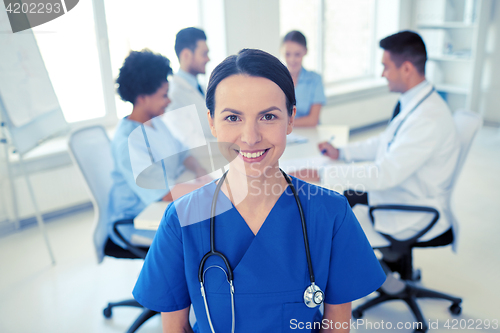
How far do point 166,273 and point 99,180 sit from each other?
107 centimetres

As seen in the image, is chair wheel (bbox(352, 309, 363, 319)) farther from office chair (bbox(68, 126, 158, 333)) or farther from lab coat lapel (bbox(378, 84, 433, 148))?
office chair (bbox(68, 126, 158, 333))

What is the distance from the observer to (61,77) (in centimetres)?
324

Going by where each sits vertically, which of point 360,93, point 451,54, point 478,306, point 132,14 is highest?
point 132,14

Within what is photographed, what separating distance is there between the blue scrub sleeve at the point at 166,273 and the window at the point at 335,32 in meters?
4.01

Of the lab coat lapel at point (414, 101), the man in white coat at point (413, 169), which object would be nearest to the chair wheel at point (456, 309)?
the man in white coat at point (413, 169)

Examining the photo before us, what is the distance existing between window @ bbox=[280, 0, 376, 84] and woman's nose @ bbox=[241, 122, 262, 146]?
3.97 meters

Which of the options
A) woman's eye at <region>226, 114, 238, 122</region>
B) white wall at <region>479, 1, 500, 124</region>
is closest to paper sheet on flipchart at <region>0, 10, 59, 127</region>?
woman's eye at <region>226, 114, 238, 122</region>

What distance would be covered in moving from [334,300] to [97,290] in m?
1.72

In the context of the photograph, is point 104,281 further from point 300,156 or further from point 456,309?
point 456,309

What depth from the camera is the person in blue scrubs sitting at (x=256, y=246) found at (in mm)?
912

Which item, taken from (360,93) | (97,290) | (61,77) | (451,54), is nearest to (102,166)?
(97,290)

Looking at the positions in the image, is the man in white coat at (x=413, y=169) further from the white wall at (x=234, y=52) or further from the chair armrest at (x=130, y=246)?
the white wall at (x=234, y=52)

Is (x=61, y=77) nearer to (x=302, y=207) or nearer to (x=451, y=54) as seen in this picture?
(x=302, y=207)

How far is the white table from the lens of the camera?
1626 mm
